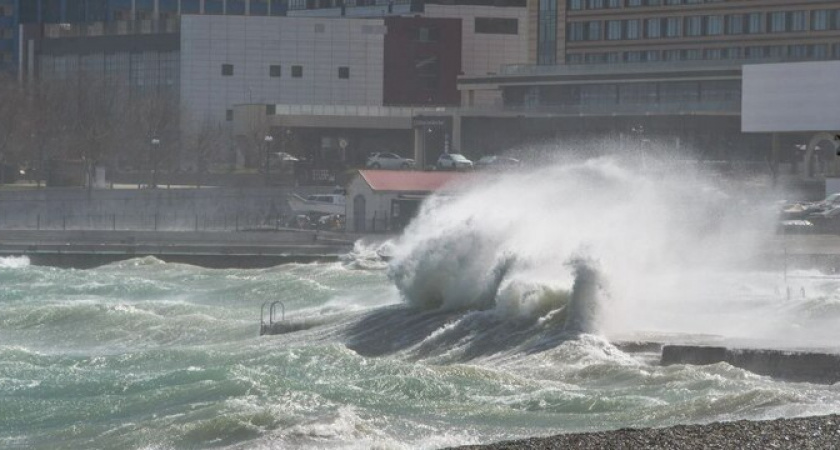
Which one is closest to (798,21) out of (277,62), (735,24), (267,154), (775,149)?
(735,24)

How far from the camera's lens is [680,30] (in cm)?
12000

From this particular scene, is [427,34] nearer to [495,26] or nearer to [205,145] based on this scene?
[495,26]

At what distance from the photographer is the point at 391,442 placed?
3014cm

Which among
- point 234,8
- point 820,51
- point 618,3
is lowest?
point 820,51

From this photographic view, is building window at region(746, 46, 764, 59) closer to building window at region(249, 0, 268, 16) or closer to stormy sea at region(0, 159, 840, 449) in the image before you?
building window at region(249, 0, 268, 16)

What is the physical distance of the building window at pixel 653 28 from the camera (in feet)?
398

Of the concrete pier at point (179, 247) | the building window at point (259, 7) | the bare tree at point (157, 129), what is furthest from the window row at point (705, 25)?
the concrete pier at point (179, 247)

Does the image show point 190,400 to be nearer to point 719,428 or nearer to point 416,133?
point 719,428

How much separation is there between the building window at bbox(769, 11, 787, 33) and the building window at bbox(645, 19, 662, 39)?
8.28 m

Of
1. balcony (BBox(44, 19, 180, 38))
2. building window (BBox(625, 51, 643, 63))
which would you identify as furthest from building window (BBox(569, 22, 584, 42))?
balcony (BBox(44, 19, 180, 38))

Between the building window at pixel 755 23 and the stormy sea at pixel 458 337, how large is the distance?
48.8m

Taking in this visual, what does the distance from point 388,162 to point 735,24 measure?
22.4 metres

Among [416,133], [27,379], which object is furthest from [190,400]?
[416,133]

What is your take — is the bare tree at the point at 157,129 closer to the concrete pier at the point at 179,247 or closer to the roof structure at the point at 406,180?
the concrete pier at the point at 179,247
